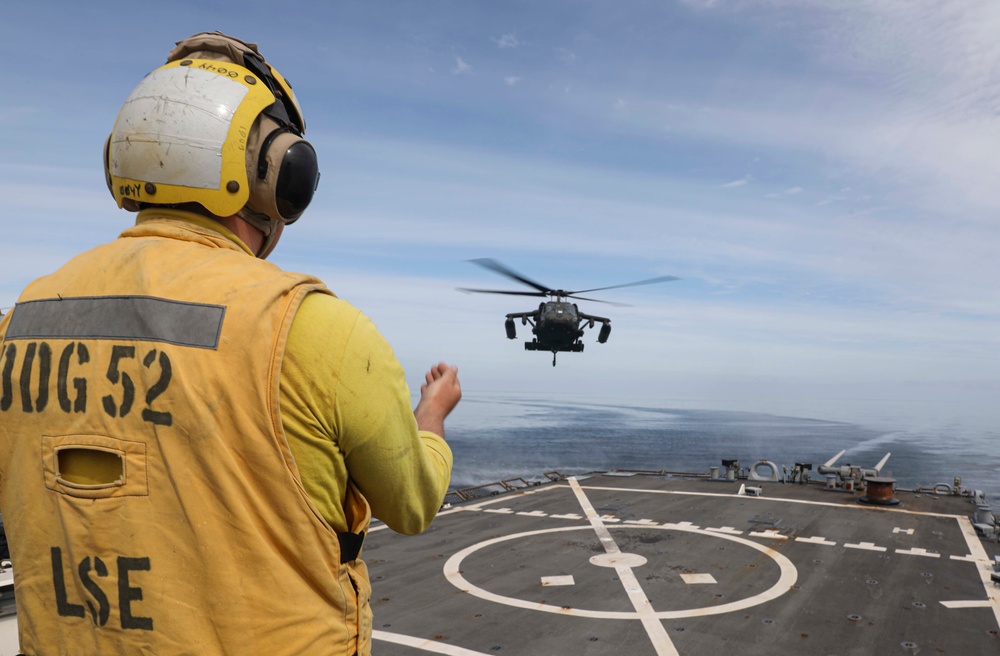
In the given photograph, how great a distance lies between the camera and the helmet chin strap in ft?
7.69

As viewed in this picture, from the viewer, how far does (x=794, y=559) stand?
42.6ft

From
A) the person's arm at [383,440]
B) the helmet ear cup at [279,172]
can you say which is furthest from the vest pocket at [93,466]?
the helmet ear cup at [279,172]

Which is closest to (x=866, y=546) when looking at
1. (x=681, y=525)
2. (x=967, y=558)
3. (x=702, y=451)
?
(x=967, y=558)

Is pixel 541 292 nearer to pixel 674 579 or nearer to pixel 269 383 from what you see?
pixel 674 579

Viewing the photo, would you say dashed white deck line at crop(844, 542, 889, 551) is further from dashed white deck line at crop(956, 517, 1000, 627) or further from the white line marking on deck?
the white line marking on deck

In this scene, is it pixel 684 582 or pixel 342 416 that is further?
pixel 684 582

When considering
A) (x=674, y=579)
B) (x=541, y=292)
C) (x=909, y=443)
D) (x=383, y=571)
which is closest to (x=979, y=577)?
(x=674, y=579)

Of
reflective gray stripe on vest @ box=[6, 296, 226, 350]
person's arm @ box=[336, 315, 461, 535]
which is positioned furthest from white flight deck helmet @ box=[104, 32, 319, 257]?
person's arm @ box=[336, 315, 461, 535]

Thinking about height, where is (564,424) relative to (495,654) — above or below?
below

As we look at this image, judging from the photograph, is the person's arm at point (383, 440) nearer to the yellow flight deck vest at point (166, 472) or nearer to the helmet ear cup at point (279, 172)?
the yellow flight deck vest at point (166, 472)

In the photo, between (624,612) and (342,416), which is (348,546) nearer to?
(342,416)

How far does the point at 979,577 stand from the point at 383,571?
36.3 feet

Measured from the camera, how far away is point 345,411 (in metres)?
1.86

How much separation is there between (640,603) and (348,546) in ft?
30.9
